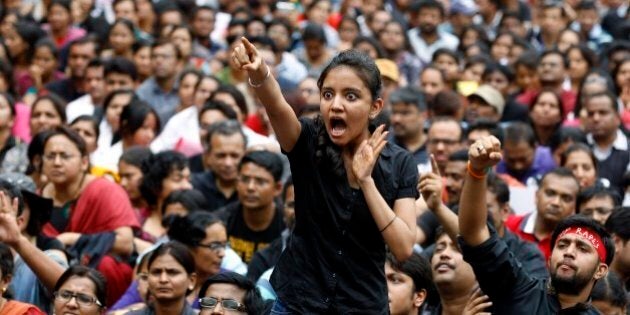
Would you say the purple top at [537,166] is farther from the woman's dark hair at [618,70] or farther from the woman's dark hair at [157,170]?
the woman's dark hair at [157,170]

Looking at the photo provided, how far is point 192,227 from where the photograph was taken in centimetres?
889

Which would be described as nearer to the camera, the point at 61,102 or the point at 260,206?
the point at 260,206

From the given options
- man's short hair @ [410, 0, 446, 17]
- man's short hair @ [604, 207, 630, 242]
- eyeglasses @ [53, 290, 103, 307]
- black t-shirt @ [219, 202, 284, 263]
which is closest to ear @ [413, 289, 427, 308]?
man's short hair @ [604, 207, 630, 242]

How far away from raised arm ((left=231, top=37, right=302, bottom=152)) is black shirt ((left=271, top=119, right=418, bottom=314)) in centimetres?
7

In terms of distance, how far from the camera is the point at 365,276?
5637 millimetres

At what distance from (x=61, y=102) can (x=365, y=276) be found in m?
6.46

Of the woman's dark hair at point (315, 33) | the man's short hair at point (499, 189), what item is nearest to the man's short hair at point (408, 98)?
the man's short hair at point (499, 189)

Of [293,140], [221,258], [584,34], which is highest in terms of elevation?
[584,34]

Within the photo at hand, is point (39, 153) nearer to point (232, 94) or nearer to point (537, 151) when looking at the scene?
point (232, 94)

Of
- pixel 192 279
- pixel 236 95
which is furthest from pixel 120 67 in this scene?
pixel 192 279

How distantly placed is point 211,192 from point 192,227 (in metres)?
1.84

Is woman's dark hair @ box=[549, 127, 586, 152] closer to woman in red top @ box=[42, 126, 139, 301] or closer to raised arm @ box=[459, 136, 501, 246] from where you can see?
woman in red top @ box=[42, 126, 139, 301]

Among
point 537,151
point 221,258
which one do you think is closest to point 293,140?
point 221,258

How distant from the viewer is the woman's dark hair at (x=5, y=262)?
25.2 feet
